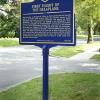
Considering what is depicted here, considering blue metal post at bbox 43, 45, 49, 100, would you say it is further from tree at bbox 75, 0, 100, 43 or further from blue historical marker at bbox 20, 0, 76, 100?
tree at bbox 75, 0, 100, 43

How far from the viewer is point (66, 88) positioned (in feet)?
37.4

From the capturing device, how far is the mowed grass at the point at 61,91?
10.2 metres

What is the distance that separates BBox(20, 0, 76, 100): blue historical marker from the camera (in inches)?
303

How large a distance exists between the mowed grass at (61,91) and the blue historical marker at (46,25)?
92.9 inches

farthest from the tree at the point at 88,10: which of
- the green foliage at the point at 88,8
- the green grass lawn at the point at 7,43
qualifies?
the green grass lawn at the point at 7,43

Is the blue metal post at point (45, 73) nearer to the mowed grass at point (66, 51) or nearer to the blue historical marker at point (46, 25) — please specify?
the blue historical marker at point (46, 25)

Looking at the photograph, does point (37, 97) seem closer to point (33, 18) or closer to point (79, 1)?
point (33, 18)

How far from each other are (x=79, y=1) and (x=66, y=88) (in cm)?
1497

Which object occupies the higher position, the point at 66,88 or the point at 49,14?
the point at 49,14

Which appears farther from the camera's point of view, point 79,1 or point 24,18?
point 79,1

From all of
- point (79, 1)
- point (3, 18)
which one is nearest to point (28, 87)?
point (3, 18)

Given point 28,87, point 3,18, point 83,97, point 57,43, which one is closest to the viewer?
point 57,43

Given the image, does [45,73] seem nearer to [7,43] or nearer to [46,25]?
[46,25]

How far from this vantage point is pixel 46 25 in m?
7.91
